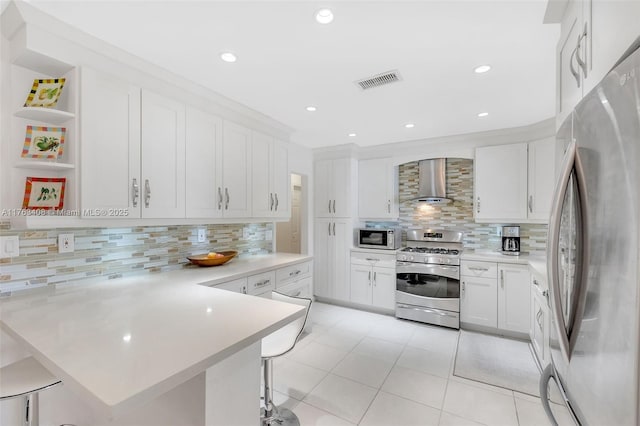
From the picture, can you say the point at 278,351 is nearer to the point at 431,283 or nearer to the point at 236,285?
the point at 236,285

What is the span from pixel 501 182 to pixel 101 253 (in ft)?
13.5

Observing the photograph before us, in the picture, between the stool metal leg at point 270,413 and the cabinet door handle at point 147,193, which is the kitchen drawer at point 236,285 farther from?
the cabinet door handle at point 147,193

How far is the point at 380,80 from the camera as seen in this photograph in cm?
→ 217

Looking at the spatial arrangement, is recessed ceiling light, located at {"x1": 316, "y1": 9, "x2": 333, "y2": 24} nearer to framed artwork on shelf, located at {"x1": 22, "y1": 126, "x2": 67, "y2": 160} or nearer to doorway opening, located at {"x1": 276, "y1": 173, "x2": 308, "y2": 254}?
framed artwork on shelf, located at {"x1": 22, "y1": 126, "x2": 67, "y2": 160}

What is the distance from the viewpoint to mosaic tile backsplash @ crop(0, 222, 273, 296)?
Result: 1662mm

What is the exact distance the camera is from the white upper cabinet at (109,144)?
1.71 metres

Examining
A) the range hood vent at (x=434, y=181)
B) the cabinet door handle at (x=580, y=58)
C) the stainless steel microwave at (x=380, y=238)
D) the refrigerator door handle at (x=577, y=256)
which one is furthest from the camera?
the stainless steel microwave at (x=380, y=238)

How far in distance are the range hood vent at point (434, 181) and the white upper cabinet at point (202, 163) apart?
2.76 meters

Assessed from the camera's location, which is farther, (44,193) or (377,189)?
(377,189)

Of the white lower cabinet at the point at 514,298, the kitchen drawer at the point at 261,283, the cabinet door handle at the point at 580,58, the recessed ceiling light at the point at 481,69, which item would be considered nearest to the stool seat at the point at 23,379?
the kitchen drawer at the point at 261,283

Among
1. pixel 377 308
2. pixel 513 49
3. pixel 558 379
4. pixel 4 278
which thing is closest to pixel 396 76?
pixel 513 49

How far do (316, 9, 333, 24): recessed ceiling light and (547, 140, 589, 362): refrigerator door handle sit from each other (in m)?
1.25

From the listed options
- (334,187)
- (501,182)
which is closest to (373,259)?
(334,187)

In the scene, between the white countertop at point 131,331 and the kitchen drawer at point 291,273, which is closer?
the white countertop at point 131,331
